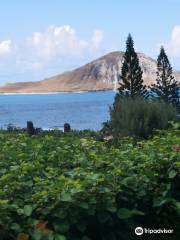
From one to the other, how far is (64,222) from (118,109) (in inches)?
352

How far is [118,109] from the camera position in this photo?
1209cm

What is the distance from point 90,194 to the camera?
3.39 m

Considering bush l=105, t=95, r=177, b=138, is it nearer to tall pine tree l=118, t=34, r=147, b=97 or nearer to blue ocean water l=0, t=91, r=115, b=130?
blue ocean water l=0, t=91, r=115, b=130

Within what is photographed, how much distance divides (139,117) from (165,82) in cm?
1434

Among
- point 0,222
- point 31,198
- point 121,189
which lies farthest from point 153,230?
point 0,222

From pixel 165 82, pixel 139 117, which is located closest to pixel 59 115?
pixel 165 82

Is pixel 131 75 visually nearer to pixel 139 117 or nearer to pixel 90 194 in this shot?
pixel 139 117

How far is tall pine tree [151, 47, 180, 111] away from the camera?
25047mm

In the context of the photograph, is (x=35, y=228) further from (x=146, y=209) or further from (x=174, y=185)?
(x=174, y=185)

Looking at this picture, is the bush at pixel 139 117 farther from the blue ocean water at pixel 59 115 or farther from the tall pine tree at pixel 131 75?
the tall pine tree at pixel 131 75

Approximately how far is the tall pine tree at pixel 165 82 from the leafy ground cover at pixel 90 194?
20412 millimetres

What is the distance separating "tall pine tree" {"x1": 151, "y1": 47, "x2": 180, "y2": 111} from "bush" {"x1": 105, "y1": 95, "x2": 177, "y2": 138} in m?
12.8

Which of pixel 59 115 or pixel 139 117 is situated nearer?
pixel 139 117

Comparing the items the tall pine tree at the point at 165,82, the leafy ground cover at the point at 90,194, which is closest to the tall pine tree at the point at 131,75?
the tall pine tree at the point at 165,82
